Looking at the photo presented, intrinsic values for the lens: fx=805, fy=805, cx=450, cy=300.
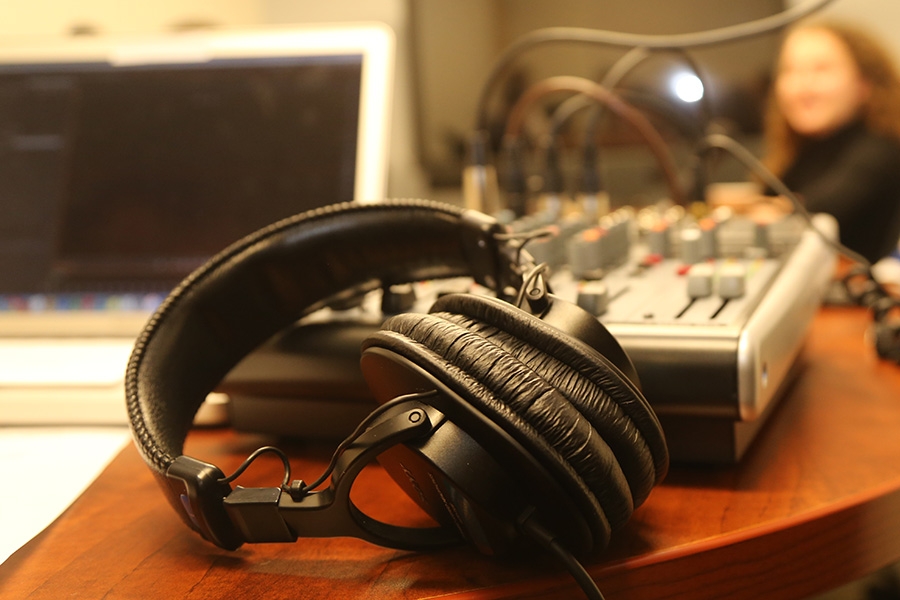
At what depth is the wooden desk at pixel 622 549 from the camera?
35cm

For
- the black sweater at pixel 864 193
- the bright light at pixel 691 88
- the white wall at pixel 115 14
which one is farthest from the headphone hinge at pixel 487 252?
the black sweater at pixel 864 193

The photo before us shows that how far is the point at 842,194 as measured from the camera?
1884 millimetres

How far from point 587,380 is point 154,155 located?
1.89 ft

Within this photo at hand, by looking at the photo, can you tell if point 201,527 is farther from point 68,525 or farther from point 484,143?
point 484,143

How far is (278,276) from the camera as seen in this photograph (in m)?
0.47

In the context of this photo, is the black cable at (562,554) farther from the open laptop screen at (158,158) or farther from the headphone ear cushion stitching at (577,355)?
the open laptop screen at (158,158)

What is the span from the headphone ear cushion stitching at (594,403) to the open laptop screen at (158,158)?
426 mm

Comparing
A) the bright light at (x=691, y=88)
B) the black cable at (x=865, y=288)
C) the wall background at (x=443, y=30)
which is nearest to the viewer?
the black cable at (x=865, y=288)

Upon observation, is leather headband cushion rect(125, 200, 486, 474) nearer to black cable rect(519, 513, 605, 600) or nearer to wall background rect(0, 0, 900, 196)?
black cable rect(519, 513, 605, 600)

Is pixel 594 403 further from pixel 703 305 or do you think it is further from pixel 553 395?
pixel 703 305

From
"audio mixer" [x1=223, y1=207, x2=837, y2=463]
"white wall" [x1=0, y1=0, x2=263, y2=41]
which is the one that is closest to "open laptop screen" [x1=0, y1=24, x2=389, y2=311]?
"audio mixer" [x1=223, y1=207, x2=837, y2=463]

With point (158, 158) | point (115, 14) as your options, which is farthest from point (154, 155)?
point (115, 14)

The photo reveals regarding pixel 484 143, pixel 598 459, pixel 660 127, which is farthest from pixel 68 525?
pixel 660 127

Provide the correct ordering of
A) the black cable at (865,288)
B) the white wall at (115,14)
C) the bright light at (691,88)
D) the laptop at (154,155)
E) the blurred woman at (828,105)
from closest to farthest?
the black cable at (865,288) → the laptop at (154,155) → the bright light at (691,88) → the white wall at (115,14) → the blurred woman at (828,105)
